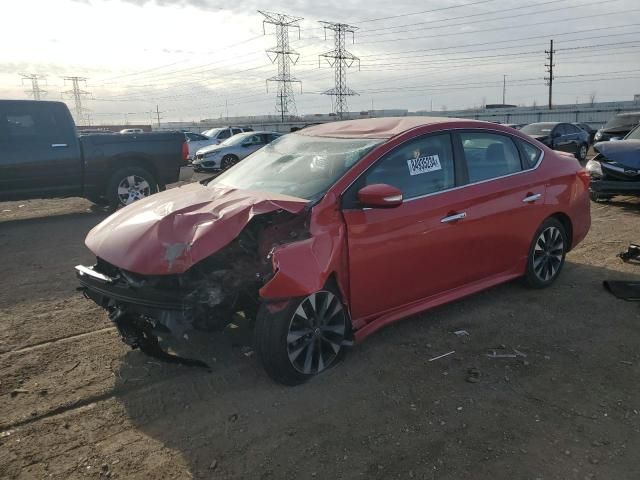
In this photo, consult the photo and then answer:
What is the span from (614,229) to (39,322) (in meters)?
7.44

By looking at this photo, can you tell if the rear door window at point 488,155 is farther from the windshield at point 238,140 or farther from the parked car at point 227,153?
the windshield at point 238,140

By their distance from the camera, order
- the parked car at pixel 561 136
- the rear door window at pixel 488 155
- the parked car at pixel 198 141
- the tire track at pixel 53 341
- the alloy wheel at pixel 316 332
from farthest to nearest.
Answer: the parked car at pixel 198 141 < the parked car at pixel 561 136 < the rear door window at pixel 488 155 < the tire track at pixel 53 341 < the alloy wheel at pixel 316 332

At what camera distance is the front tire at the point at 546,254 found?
5.07 metres

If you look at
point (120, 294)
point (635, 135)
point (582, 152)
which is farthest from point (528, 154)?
point (582, 152)

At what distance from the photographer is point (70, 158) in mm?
9328

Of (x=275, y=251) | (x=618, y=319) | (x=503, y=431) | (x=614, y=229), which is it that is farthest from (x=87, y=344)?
(x=614, y=229)

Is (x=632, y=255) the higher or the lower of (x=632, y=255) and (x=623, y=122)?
the lower

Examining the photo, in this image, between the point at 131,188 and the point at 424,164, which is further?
the point at 131,188

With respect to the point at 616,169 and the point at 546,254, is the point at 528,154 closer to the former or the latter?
the point at 546,254

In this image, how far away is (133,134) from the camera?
985 cm

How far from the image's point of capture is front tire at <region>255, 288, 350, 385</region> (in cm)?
332

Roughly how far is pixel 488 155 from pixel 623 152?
547 cm

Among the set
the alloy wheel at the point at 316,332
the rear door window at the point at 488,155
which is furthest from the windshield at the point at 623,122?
the alloy wheel at the point at 316,332

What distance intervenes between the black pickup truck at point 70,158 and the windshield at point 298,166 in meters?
5.64
